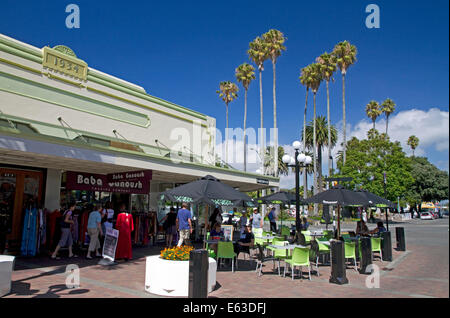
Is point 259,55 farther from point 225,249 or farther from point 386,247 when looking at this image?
point 225,249

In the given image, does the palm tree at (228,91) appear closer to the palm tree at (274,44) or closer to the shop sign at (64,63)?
the palm tree at (274,44)

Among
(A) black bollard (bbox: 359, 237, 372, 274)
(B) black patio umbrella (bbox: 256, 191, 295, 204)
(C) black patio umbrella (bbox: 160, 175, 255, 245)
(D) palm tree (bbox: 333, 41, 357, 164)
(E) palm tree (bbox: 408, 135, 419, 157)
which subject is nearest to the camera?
(C) black patio umbrella (bbox: 160, 175, 255, 245)

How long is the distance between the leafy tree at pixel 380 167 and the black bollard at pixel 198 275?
33128 millimetres

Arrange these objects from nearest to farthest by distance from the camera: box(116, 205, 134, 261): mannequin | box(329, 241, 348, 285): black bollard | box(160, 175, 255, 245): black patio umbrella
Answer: box(329, 241, 348, 285): black bollard → box(160, 175, 255, 245): black patio umbrella → box(116, 205, 134, 261): mannequin

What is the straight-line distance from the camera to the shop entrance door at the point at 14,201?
11.2 meters

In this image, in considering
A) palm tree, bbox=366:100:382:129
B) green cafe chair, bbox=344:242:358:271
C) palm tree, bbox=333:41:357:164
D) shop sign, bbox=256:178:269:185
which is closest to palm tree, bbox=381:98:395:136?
palm tree, bbox=366:100:382:129

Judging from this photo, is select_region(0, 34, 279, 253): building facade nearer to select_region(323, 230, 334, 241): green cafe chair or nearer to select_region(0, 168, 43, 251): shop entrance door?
select_region(0, 168, 43, 251): shop entrance door

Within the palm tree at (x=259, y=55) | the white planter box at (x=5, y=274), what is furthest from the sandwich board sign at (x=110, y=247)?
the palm tree at (x=259, y=55)

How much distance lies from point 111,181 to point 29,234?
12.2 feet

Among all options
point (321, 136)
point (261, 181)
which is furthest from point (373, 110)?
point (261, 181)

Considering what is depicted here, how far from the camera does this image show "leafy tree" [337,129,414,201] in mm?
34906

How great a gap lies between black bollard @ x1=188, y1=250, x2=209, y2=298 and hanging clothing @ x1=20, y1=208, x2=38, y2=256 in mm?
7676

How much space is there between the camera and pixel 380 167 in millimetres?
36000
